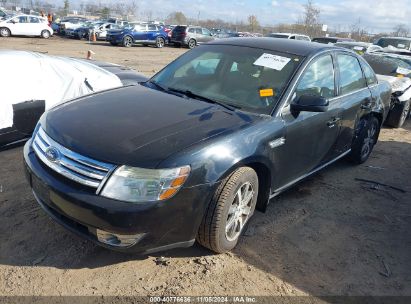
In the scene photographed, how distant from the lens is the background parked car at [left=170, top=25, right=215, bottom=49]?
27828mm

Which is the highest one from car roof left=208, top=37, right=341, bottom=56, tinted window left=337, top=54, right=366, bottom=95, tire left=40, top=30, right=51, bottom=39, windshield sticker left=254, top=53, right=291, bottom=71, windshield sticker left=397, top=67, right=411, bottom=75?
car roof left=208, top=37, right=341, bottom=56

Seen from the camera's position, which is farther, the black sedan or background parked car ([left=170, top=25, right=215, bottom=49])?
background parked car ([left=170, top=25, right=215, bottom=49])

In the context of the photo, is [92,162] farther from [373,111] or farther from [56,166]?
[373,111]

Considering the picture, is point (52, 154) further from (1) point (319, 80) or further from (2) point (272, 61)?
(1) point (319, 80)

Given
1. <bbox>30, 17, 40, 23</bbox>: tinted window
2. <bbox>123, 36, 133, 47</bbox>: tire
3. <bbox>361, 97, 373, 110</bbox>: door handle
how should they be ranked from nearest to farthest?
<bbox>361, 97, 373, 110</bbox>: door handle
<bbox>123, 36, 133, 47</bbox>: tire
<bbox>30, 17, 40, 23</bbox>: tinted window

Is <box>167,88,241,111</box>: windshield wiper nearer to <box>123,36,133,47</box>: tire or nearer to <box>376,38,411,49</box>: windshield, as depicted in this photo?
<box>376,38,411,49</box>: windshield

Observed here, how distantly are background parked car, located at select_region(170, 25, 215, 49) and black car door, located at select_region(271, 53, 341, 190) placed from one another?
24.9 metres

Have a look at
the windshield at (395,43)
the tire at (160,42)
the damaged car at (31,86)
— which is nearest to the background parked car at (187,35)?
the tire at (160,42)

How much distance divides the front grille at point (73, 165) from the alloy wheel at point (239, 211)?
1.07 meters

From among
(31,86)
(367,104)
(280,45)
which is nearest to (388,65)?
(367,104)

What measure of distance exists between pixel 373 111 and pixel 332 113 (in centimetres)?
145

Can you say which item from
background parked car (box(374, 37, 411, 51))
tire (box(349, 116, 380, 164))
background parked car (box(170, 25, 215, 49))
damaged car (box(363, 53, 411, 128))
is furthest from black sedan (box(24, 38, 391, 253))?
background parked car (box(170, 25, 215, 49))

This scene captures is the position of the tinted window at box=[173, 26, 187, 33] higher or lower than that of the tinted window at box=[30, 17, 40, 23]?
higher

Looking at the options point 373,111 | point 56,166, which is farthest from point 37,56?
point 373,111
